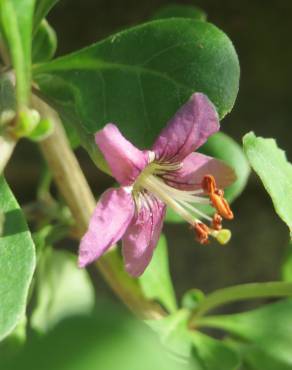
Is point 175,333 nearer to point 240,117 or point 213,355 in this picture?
point 213,355

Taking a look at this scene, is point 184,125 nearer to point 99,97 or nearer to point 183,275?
point 99,97

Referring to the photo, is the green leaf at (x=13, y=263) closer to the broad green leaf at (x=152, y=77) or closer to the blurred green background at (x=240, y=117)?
the broad green leaf at (x=152, y=77)

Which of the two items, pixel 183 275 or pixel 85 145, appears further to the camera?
pixel 183 275

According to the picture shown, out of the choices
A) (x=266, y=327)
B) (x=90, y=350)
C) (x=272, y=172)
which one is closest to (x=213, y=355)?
(x=266, y=327)

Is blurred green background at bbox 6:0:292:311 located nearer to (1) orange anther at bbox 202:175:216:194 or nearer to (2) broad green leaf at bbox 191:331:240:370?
(2) broad green leaf at bbox 191:331:240:370

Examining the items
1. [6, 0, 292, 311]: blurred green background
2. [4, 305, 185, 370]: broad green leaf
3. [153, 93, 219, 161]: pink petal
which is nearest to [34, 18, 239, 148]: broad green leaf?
[153, 93, 219, 161]: pink petal

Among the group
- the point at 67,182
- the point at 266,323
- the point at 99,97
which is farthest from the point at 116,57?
the point at 266,323
